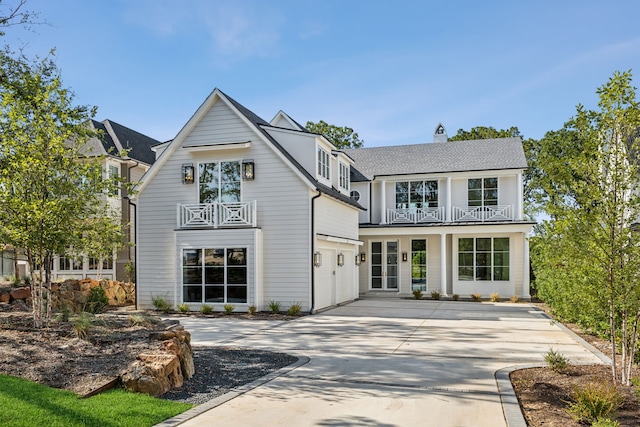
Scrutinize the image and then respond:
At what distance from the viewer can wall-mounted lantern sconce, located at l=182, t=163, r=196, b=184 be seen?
1778 cm

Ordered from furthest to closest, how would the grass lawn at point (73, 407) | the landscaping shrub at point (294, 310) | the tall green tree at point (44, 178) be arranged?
the landscaping shrub at point (294, 310) → the tall green tree at point (44, 178) → the grass lawn at point (73, 407)

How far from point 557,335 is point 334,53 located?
9.54 meters

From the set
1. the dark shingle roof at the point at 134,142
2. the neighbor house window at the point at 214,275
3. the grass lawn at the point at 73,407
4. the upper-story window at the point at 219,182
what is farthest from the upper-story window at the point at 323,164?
the grass lawn at the point at 73,407

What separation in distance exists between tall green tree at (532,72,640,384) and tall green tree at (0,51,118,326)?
8.01 meters

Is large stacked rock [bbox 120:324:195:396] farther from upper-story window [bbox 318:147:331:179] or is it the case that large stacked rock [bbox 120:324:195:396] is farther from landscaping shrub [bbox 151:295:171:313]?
upper-story window [bbox 318:147:331:179]

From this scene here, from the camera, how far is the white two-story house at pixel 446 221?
886 inches

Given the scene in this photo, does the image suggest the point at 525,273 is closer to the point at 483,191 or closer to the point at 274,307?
the point at 483,191

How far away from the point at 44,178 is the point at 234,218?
8.49 meters

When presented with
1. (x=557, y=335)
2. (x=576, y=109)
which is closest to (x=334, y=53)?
(x=576, y=109)

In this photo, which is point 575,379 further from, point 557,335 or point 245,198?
point 245,198

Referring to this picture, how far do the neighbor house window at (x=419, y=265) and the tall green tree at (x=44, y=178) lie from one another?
1715cm

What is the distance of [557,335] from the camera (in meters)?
12.0

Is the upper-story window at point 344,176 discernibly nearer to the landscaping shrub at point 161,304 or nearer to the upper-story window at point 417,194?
the upper-story window at point 417,194

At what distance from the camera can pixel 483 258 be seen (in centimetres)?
2289
